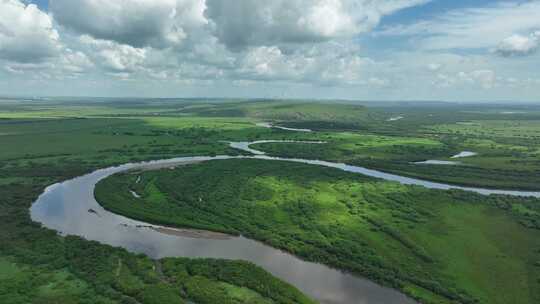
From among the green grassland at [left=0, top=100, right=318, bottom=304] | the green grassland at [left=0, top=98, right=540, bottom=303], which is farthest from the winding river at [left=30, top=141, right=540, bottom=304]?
the green grassland at [left=0, top=100, right=318, bottom=304]

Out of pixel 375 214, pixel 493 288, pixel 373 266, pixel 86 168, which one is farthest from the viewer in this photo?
pixel 86 168

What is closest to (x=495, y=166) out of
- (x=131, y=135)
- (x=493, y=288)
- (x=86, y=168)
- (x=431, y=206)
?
(x=431, y=206)

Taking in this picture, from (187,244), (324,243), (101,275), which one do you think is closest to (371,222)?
(324,243)

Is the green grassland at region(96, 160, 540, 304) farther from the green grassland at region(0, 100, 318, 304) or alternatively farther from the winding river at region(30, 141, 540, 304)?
the green grassland at region(0, 100, 318, 304)

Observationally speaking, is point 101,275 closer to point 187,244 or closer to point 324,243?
point 187,244

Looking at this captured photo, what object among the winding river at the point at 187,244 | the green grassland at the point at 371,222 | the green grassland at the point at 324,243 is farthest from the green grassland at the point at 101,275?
the green grassland at the point at 371,222

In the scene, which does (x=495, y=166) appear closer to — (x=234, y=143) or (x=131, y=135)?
(x=234, y=143)

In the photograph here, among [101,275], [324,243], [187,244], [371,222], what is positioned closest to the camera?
[101,275]
